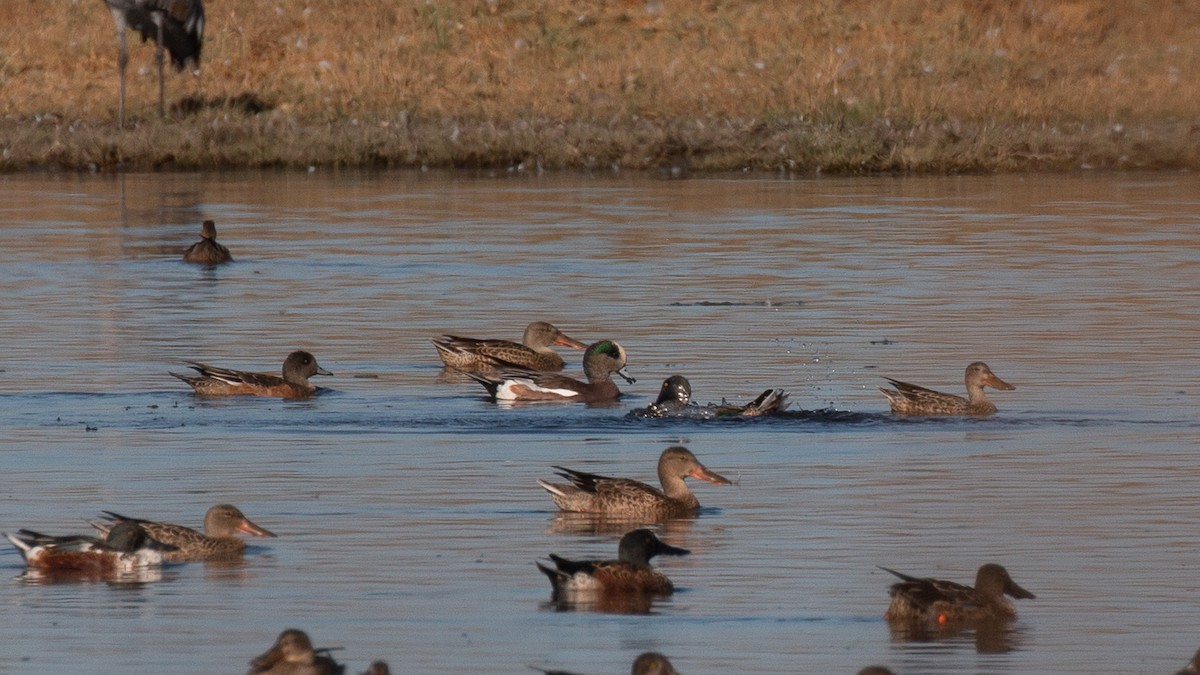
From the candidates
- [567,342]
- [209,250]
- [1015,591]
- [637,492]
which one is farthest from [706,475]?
[209,250]

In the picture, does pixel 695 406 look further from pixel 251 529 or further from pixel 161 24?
pixel 161 24

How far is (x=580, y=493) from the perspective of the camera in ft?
40.2

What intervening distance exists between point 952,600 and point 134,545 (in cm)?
344

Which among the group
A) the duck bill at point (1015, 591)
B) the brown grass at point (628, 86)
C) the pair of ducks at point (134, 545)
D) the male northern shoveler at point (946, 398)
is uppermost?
the brown grass at point (628, 86)

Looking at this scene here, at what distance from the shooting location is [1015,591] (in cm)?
988

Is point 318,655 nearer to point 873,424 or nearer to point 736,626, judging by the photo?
point 736,626

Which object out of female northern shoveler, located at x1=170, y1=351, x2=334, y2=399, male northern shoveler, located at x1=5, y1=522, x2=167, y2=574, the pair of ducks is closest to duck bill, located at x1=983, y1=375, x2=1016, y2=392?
female northern shoveler, located at x1=170, y1=351, x2=334, y2=399

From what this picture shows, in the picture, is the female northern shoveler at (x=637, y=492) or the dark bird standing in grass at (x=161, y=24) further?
the dark bird standing in grass at (x=161, y=24)

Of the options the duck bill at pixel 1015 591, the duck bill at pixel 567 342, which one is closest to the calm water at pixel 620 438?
the duck bill at pixel 1015 591

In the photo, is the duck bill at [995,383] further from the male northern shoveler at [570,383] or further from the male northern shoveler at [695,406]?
the male northern shoveler at [570,383]

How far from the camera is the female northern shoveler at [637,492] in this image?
12.2 metres

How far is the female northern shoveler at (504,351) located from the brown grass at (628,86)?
1963cm

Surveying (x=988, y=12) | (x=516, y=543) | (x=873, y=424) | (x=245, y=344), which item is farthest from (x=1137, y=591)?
(x=988, y=12)

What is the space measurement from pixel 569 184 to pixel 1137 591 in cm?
2728
